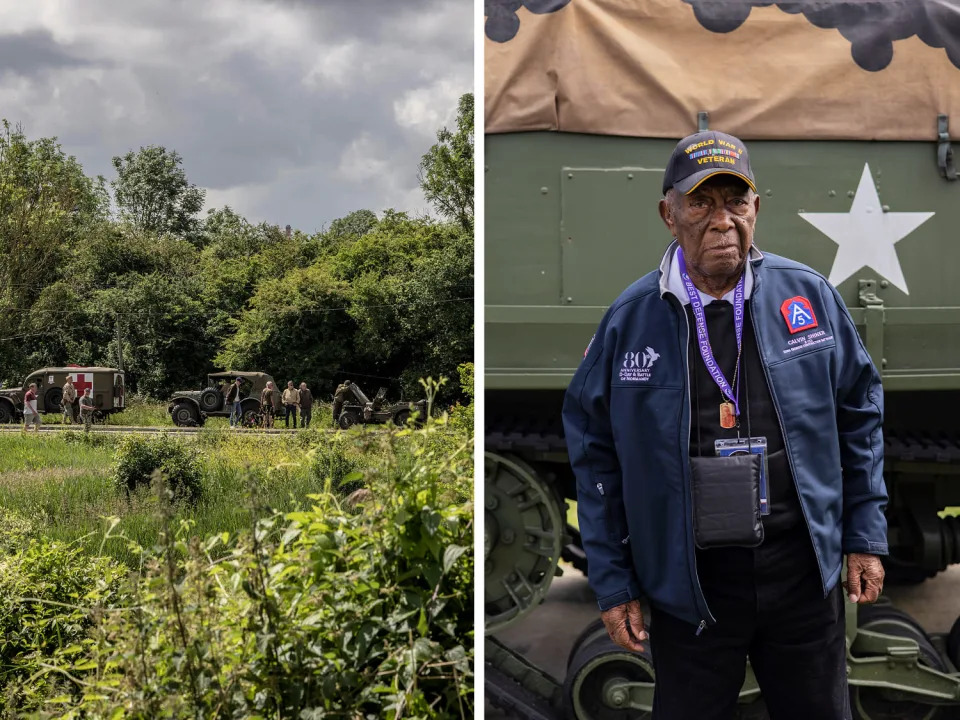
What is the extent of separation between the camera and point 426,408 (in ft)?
9.36

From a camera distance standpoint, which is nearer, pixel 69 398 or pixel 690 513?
pixel 690 513

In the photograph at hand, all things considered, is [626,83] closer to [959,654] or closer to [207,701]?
[207,701]

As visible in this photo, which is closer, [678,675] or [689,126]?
[678,675]

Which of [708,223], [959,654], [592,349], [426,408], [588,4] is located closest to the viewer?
[708,223]

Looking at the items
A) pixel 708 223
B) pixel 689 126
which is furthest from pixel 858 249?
pixel 708 223

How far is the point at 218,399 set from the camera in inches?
122

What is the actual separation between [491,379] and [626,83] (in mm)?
1132

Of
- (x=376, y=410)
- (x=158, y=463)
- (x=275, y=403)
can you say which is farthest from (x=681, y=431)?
(x=158, y=463)

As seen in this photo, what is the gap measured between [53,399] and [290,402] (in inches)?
37.6

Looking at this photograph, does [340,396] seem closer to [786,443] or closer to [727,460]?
[727,460]

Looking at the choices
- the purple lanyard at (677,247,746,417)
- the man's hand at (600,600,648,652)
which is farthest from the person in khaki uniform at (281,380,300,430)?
the purple lanyard at (677,247,746,417)

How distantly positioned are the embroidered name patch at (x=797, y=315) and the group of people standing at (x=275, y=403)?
60.3 inches

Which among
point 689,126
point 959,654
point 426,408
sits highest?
point 689,126

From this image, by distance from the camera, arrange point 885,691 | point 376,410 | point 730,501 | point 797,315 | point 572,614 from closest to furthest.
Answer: point 730,501, point 797,315, point 376,410, point 885,691, point 572,614
